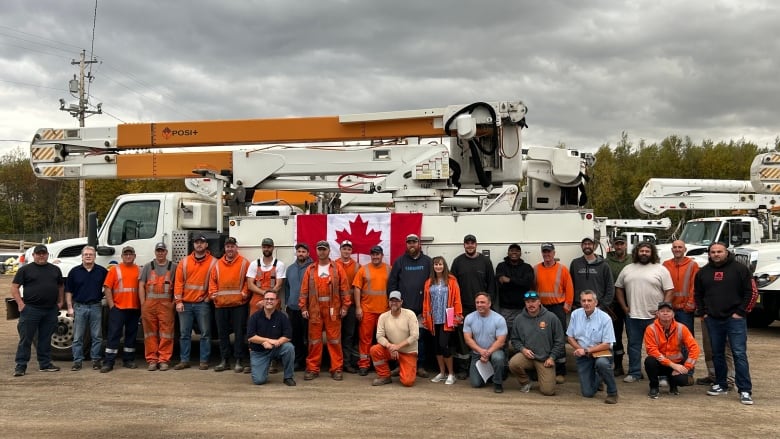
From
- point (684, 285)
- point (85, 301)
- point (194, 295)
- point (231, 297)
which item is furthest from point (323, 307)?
point (684, 285)

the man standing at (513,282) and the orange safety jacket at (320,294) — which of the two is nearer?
the man standing at (513,282)

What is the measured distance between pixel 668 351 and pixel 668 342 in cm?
10

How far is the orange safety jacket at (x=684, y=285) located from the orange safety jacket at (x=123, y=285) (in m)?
7.13

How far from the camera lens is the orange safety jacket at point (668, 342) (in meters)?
7.13

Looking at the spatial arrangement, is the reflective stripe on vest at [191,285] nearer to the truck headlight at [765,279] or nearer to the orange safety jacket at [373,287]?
the orange safety jacket at [373,287]

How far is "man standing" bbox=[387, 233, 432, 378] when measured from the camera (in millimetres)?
8180

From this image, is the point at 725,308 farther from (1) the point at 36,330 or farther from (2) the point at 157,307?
(1) the point at 36,330

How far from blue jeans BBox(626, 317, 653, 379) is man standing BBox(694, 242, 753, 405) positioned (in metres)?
→ 0.75

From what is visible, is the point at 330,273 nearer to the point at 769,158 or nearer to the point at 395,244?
the point at 395,244

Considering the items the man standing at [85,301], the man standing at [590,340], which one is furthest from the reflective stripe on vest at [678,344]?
the man standing at [85,301]

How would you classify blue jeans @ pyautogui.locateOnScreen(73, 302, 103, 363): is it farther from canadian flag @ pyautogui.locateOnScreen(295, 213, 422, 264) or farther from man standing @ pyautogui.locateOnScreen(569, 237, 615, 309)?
man standing @ pyautogui.locateOnScreen(569, 237, 615, 309)

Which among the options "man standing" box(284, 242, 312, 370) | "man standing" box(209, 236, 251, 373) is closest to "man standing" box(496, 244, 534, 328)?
"man standing" box(284, 242, 312, 370)

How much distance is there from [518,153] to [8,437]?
24.1 ft

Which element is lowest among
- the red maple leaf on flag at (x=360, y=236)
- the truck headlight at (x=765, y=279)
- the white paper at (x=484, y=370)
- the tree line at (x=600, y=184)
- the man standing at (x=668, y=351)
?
the white paper at (x=484, y=370)
